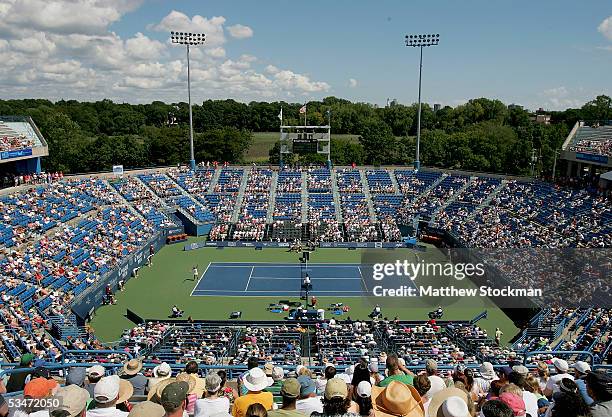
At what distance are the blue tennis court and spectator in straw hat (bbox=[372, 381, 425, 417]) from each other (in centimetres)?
2374

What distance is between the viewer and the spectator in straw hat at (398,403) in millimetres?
4980

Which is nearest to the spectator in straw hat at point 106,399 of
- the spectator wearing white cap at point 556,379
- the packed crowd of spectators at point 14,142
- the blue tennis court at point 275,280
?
the spectator wearing white cap at point 556,379

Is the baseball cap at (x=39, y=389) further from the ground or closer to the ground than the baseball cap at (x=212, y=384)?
closer to the ground

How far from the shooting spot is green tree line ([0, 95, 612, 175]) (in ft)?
225

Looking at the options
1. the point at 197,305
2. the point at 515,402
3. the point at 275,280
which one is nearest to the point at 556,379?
the point at 515,402

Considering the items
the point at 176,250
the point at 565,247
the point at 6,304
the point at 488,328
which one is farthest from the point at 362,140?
the point at 6,304

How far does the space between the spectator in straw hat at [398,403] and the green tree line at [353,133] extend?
147 ft

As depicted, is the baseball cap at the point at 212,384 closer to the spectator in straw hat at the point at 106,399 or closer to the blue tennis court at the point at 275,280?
the spectator in straw hat at the point at 106,399

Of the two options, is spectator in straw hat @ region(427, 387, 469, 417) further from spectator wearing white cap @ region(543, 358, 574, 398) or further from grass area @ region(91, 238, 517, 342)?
grass area @ region(91, 238, 517, 342)

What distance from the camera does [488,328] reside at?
925 inches

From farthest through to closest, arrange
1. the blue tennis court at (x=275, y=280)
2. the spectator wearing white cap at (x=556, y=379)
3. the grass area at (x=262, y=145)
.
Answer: the grass area at (x=262, y=145)
the blue tennis court at (x=275, y=280)
the spectator wearing white cap at (x=556, y=379)

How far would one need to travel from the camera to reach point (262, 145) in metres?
98.1

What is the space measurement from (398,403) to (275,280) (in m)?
26.8

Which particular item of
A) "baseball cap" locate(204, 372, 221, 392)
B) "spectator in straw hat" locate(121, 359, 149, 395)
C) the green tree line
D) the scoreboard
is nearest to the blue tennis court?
the scoreboard
